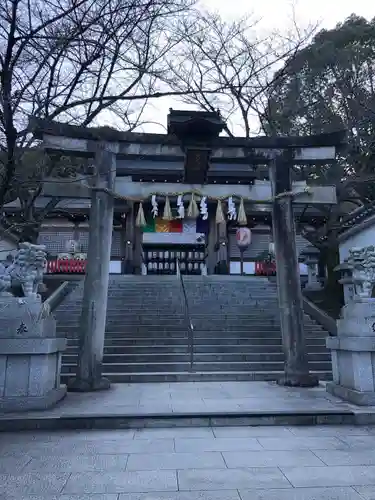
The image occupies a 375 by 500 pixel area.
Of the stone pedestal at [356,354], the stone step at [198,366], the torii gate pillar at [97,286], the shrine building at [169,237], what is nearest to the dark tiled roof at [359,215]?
the shrine building at [169,237]

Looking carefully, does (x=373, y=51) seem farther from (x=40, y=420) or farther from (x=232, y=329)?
→ (x=40, y=420)

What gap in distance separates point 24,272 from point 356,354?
610 centimetres

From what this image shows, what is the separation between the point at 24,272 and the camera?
6.67 meters

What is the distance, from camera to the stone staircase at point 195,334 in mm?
9195

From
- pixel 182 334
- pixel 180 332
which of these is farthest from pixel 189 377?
pixel 180 332

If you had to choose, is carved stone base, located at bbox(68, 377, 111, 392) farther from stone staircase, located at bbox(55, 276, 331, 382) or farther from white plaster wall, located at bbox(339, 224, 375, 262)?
white plaster wall, located at bbox(339, 224, 375, 262)

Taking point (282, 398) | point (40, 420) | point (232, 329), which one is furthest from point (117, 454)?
point (232, 329)

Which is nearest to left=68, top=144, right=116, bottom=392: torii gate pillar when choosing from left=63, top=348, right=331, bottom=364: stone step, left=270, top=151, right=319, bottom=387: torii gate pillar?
left=63, top=348, right=331, bottom=364: stone step

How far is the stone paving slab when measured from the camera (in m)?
5.41

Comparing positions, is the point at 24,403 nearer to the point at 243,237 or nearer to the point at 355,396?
the point at 355,396

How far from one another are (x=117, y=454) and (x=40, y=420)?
1669 millimetres

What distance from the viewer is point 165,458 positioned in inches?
165

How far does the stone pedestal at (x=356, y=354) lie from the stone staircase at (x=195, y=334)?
2.25m

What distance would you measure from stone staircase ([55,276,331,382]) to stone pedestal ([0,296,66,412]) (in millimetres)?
2609
